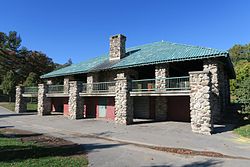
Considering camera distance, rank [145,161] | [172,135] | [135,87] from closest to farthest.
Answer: [145,161]
[172,135]
[135,87]

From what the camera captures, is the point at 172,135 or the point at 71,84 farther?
the point at 71,84

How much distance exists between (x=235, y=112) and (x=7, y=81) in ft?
117

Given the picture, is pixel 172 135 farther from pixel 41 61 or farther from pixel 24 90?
pixel 41 61

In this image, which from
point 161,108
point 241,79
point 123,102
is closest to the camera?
point 123,102

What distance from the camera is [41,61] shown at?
45.3 meters

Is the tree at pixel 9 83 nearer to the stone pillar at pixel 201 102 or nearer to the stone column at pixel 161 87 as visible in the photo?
the stone column at pixel 161 87

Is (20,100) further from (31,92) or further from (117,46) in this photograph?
(117,46)

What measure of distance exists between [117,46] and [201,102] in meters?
12.5

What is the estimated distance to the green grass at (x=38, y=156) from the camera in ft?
22.2

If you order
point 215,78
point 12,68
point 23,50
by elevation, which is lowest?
point 215,78

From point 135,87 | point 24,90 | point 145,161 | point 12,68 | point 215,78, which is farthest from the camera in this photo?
point 12,68

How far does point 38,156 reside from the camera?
25.3 feet

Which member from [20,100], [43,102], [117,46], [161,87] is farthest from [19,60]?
[161,87]

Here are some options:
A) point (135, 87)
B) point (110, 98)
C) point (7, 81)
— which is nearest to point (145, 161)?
point (135, 87)
